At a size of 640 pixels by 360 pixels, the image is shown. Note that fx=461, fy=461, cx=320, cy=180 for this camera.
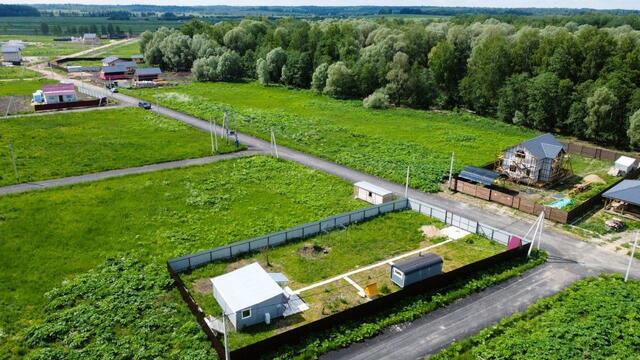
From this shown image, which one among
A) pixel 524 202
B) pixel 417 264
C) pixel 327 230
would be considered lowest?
pixel 327 230

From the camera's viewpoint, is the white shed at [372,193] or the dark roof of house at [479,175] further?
the dark roof of house at [479,175]

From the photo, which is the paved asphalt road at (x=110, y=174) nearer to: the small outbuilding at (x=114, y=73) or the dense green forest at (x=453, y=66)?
the dense green forest at (x=453, y=66)

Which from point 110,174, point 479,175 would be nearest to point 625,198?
point 479,175

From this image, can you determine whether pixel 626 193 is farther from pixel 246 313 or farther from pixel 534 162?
pixel 246 313

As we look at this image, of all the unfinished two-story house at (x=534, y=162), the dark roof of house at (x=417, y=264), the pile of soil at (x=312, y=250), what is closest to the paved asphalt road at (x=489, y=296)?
the dark roof of house at (x=417, y=264)

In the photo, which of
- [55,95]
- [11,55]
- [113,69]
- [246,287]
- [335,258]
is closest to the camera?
[246,287]

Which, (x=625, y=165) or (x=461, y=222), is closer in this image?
(x=461, y=222)
